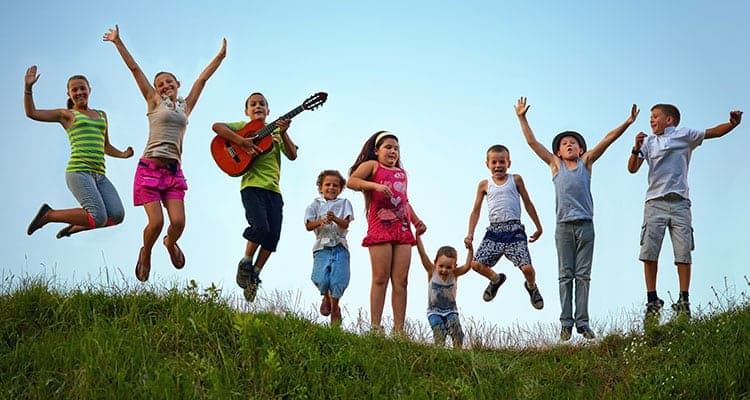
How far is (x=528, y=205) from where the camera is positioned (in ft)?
37.7

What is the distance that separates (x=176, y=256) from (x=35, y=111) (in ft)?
7.71

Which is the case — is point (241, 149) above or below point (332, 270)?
above

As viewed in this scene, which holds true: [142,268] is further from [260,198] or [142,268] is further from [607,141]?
[607,141]

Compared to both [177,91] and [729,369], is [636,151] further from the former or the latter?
[177,91]

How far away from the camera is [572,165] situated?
36.6ft

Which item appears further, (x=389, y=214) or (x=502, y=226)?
(x=502, y=226)

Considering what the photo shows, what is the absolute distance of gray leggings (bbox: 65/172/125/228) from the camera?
35.0 ft

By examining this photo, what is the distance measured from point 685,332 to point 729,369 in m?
1.12

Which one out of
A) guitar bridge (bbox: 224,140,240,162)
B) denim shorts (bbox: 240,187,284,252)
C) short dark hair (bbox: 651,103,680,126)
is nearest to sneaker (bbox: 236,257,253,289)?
denim shorts (bbox: 240,187,284,252)

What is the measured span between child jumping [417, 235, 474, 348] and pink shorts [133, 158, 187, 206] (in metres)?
2.96

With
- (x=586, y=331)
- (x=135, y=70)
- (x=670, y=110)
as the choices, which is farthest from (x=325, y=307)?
(x=670, y=110)

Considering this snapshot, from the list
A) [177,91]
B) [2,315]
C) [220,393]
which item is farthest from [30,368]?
[177,91]

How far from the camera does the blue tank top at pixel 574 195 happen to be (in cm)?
1086

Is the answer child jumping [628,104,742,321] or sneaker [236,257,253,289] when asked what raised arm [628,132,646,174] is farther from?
sneaker [236,257,253,289]
